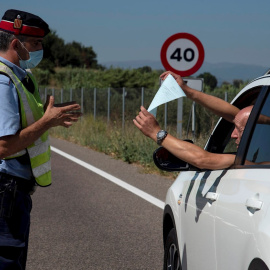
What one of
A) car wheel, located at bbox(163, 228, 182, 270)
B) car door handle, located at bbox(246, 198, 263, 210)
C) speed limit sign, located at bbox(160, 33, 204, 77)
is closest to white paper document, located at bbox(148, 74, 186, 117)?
car door handle, located at bbox(246, 198, 263, 210)

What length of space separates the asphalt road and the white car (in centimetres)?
214

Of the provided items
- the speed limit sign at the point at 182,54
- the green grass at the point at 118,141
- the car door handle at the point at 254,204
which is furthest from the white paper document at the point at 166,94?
the speed limit sign at the point at 182,54

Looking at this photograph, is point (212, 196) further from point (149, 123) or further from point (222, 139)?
point (222, 139)

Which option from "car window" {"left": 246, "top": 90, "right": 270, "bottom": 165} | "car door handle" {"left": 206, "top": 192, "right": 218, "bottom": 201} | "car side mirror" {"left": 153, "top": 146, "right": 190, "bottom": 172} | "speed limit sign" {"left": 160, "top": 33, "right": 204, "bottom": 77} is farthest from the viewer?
"speed limit sign" {"left": 160, "top": 33, "right": 204, "bottom": 77}

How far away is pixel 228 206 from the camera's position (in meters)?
3.92

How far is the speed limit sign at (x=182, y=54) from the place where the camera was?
15805 millimetres

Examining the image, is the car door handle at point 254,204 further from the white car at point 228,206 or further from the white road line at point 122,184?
the white road line at point 122,184

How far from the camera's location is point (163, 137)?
13.9 feet

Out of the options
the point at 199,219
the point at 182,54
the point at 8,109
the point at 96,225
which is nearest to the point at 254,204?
the point at 199,219

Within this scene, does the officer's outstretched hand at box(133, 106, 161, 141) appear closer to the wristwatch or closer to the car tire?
the wristwatch

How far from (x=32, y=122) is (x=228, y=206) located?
1.14 metres

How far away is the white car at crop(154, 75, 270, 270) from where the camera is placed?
3.45 meters

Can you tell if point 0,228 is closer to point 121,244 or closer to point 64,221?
point 121,244

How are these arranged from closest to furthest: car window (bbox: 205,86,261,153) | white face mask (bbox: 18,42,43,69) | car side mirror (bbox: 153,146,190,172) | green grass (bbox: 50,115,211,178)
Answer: white face mask (bbox: 18,42,43,69), car side mirror (bbox: 153,146,190,172), car window (bbox: 205,86,261,153), green grass (bbox: 50,115,211,178)
